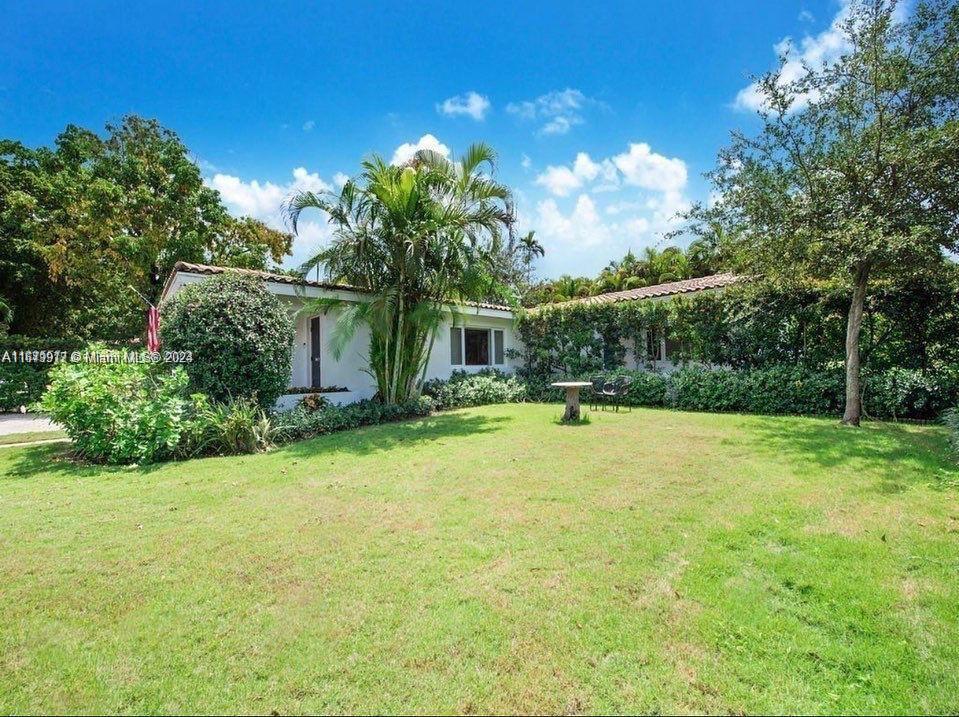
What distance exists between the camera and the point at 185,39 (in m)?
10.9

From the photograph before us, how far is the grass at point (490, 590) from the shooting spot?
259cm

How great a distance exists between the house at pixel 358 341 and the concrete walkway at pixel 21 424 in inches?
186

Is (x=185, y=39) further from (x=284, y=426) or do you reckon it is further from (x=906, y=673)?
(x=906, y=673)

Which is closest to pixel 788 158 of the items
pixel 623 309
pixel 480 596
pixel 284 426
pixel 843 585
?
pixel 623 309

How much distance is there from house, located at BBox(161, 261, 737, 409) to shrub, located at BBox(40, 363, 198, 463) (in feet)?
9.43

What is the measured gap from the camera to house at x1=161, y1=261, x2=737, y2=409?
12.6 meters

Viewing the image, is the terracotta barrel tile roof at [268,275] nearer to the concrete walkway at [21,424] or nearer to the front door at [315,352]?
the front door at [315,352]

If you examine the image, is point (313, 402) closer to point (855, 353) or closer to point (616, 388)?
point (616, 388)

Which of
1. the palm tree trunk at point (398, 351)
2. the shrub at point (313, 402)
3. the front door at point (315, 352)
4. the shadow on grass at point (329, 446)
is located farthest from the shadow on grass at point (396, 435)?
the front door at point (315, 352)

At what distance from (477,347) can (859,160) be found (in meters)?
12.3

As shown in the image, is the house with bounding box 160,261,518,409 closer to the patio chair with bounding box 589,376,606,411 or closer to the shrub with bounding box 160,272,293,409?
→ the shrub with bounding box 160,272,293,409

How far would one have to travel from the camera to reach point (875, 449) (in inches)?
305

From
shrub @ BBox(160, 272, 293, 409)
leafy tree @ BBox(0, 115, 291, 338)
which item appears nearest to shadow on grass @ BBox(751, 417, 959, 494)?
shrub @ BBox(160, 272, 293, 409)

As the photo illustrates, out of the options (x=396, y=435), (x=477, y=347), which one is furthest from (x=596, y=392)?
(x=396, y=435)
